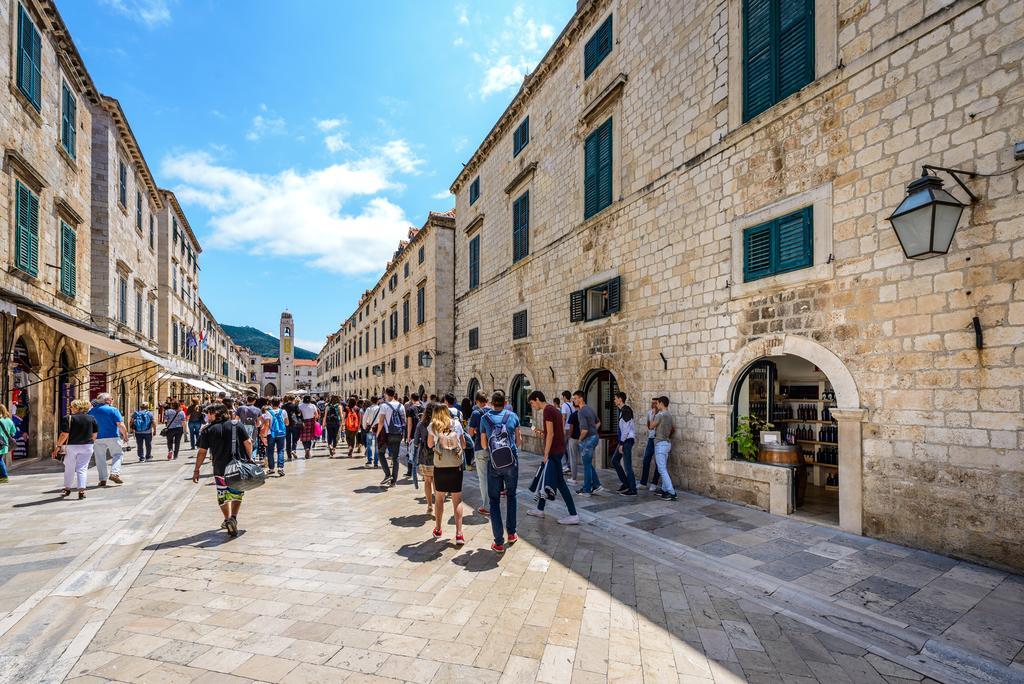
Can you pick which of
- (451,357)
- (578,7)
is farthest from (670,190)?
(451,357)

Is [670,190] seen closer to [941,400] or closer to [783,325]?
[783,325]

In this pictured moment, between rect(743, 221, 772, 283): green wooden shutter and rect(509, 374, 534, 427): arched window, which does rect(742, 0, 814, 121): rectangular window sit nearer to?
rect(743, 221, 772, 283): green wooden shutter

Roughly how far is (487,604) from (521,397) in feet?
36.5

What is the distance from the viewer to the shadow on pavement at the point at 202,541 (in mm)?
5422

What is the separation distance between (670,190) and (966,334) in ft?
16.9

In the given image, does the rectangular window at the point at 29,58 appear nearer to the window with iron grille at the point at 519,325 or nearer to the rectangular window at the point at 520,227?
the rectangular window at the point at 520,227

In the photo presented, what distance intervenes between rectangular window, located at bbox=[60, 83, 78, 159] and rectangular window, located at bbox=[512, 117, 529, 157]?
1241cm

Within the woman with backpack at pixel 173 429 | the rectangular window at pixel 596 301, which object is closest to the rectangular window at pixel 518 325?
the rectangular window at pixel 596 301

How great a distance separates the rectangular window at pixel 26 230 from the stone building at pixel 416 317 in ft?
41.1

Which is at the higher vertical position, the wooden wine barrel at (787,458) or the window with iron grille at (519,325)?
the window with iron grille at (519,325)

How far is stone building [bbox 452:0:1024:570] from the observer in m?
4.76

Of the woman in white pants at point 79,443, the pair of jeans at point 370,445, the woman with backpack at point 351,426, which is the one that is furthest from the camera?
the woman with backpack at point 351,426

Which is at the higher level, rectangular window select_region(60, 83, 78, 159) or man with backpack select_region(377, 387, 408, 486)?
rectangular window select_region(60, 83, 78, 159)

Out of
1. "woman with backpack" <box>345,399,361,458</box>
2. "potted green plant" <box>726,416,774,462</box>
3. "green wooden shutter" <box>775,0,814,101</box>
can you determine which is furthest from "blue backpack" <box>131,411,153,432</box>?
"green wooden shutter" <box>775,0,814,101</box>
